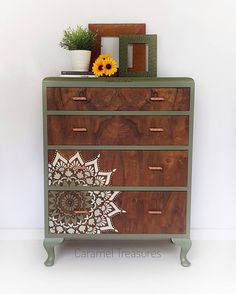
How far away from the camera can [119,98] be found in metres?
2.60

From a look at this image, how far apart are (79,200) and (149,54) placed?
103cm

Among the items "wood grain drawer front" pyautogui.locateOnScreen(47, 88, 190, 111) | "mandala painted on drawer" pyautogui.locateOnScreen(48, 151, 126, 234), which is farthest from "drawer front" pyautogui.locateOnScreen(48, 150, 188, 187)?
"wood grain drawer front" pyautogui.locateOnScreen(47, 88, 190, 111)

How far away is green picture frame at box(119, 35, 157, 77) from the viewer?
9.36ft

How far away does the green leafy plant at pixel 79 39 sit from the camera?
9.39 ft

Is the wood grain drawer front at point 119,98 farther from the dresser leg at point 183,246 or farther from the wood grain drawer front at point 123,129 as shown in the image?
the dresser leg at point 183,246

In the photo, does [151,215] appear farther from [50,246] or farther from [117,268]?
[50,246]

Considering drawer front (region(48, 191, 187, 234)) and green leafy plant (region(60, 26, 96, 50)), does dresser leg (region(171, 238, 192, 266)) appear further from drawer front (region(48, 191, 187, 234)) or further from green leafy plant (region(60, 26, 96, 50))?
green leafy plant (region(60, 26, 96, 50))

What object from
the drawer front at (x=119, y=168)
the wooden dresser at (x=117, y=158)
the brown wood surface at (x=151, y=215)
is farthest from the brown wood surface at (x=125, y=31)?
the brown wood surface at (x=151, y=215)
